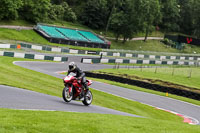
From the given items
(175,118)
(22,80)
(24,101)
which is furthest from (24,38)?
(24,101)

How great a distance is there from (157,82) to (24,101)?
2036cm

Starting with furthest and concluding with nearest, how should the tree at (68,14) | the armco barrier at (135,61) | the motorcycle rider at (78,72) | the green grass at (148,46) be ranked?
the tree at (68,14) < the green grass at (148,46) < the armco barrier at (135,61) < the motorcycle rider at (78,72)

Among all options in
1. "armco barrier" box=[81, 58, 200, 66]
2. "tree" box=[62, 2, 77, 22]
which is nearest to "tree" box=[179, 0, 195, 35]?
"tree" box=[62, 2, 77, 22]

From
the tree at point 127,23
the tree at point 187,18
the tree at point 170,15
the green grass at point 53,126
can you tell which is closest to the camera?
the green grass at point 53,126

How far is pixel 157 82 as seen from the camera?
30.5 meters

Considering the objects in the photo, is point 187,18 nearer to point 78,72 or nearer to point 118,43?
point 118,43

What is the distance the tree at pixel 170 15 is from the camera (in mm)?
96500

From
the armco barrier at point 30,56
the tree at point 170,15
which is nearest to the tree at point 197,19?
the tree at point 170,15

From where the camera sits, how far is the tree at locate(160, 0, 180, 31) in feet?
317

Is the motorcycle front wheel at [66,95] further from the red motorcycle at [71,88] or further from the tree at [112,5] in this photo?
the tree at [112,5]

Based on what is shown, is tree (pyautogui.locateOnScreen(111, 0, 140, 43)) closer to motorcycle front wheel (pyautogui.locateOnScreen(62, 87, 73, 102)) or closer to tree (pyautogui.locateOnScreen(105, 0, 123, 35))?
tree (pyautogui.locateOnScreen(105, 0, 123, 35))

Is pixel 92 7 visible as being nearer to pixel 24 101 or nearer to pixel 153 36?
pixel 153 36

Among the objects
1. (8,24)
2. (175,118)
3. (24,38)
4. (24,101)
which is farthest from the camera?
(8,24)

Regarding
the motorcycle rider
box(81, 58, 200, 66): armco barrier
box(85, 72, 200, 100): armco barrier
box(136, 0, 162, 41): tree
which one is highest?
box(136, 0, 162, 41): tree
